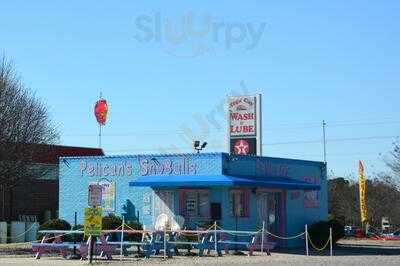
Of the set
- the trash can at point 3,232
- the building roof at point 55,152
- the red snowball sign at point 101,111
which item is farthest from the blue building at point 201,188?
the red snowball sign at point 101,111

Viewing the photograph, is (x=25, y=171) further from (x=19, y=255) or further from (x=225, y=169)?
(x=225, y=169)

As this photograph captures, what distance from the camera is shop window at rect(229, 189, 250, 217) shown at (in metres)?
32.8

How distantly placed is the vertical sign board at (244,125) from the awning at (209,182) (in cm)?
320

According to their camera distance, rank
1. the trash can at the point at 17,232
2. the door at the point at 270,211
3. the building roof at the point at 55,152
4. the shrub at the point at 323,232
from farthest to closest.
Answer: the trash can at the point at 17,232 → the shrub at the point at 323,232 → the door at the point at 270,211 → the building roof at the point at 55,152

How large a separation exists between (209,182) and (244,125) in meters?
7.37

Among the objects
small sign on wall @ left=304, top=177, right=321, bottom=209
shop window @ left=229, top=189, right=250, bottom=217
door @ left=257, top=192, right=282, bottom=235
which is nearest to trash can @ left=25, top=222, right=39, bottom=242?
shop window @ left=229, top=189, right=250, bottom=217

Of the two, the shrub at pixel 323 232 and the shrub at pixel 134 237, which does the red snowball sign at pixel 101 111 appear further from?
the shrub at pixel 323 232

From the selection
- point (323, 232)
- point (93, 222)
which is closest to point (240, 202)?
point (323, 232)

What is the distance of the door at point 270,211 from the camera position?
3419 cm

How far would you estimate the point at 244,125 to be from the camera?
37.6m

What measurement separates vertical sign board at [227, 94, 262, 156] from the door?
260 centimetres

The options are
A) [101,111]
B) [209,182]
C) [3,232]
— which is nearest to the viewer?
[209,182]

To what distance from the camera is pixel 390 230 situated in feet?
191

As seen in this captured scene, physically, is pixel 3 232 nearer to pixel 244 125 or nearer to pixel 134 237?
pixel 134 237
